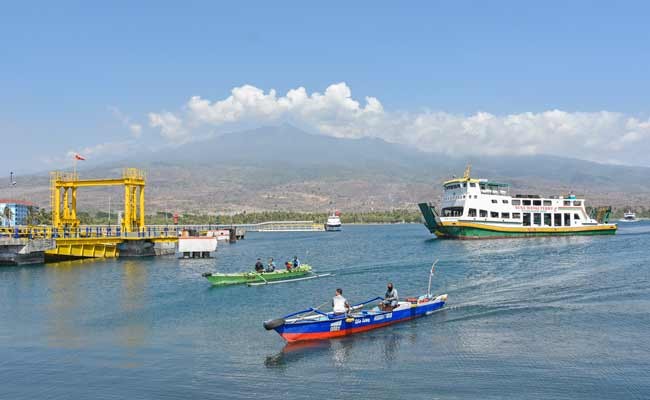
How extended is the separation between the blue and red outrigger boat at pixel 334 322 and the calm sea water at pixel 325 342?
0.52 m

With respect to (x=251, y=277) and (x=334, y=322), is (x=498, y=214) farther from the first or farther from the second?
(x=334, y=322)

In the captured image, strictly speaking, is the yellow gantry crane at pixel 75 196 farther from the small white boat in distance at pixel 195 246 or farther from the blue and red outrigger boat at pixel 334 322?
the blue and red outrigger boat at pixel 334 322

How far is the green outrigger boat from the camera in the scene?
39.2 metres

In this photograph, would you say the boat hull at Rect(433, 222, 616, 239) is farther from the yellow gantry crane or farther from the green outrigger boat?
the green outrigger boat

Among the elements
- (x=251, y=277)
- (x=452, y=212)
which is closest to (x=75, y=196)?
(x=251, y=277)

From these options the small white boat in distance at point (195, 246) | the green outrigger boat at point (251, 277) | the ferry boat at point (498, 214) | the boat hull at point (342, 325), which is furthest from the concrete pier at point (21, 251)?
the ferry boat at point (498, 214)

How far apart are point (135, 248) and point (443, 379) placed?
47861 mm

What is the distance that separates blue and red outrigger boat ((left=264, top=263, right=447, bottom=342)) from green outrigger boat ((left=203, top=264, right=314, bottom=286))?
A: 13153 millimetres

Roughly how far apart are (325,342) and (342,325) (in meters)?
1.15

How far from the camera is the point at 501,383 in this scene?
60.2 feet

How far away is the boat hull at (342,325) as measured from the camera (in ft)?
76.9

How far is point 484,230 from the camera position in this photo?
7762 cm

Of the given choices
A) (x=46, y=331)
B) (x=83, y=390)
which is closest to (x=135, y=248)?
(x=46, y=331)

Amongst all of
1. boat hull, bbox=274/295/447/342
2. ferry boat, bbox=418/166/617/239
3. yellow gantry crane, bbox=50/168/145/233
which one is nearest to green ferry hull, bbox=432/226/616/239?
ferry boat, bbox=418/166/617/239
